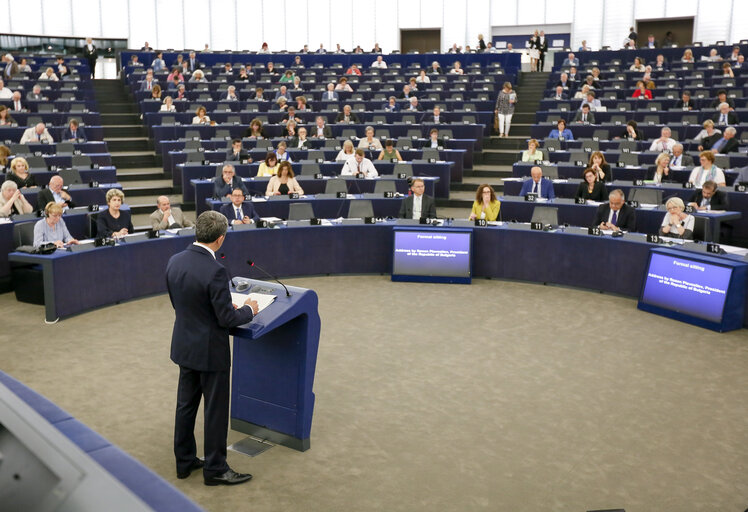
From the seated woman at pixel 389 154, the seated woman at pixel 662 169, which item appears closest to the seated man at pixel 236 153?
the seated woman at pixel 389 154

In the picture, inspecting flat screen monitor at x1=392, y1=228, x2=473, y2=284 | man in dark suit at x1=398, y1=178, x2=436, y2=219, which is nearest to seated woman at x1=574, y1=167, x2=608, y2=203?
man in dark suit at x1=398, y1=178, x2=436, y2=219

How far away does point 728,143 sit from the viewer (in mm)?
13039

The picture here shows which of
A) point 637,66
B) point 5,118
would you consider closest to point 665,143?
point 637,66

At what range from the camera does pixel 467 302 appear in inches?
323

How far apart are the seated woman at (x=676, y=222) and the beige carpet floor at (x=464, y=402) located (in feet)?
3.31

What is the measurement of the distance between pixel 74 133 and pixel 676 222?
1129 centimetres

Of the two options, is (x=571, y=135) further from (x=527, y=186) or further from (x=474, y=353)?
(x=474, y=353)

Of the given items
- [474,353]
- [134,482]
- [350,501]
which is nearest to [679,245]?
[474,353]

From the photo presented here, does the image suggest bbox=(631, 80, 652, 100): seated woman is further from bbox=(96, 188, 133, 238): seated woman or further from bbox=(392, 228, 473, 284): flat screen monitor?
bbox=(96, 188, 133, 238): seated woman

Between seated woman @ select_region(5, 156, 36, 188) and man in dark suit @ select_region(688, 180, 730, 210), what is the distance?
9058 millimetres

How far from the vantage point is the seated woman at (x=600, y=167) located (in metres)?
11.0

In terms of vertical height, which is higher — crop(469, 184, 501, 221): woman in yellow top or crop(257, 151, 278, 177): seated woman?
crop(257, 151, 278, 177): seated woman

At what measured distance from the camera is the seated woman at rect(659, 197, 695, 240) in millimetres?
8430

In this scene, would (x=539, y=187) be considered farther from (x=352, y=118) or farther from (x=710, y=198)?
(x=352, y=118)
